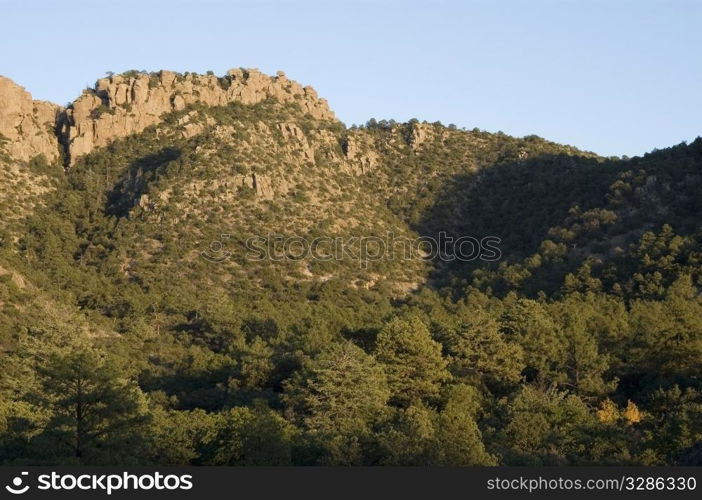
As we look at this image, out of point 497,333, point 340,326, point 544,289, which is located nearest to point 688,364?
point 497,333

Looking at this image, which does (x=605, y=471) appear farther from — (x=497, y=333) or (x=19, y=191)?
(x=19, y=191)

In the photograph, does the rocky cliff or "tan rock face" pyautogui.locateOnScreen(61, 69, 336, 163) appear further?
"tan rock face" pyautogui.locateOnScreen(61, 69, 336, 163)

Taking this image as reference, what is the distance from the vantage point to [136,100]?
95.8 metres

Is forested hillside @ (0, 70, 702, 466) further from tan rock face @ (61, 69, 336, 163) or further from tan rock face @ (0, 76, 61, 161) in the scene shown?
tan rock face @ (0, 76, 61, 161)

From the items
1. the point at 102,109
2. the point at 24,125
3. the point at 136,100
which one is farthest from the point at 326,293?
the point at 24,125

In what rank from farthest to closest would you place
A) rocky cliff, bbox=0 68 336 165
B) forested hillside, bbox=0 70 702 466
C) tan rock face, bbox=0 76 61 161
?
rocky cliff, bbox=0 68 336 165 < tan rock face, bbox=0 76 61 161 < forested hillside, bbox=0 70 702 466

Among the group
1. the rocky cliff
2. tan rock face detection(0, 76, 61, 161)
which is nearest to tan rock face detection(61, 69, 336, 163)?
the rocky cliff

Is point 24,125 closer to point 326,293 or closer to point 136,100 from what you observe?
point 136,100

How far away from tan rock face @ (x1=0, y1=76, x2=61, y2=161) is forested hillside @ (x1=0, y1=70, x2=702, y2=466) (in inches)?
31.2

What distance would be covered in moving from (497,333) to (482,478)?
30448 mm

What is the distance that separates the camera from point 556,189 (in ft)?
305

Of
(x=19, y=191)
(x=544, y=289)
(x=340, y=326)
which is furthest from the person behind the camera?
(x=19, y=191)

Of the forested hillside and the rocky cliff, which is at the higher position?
the rocky cliff

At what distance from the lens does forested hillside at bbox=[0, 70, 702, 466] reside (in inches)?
1270
